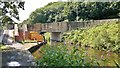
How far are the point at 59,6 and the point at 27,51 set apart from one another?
769mm

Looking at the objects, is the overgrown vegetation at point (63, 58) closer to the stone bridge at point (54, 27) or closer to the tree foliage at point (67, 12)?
the stone bridge at point (54, 27)

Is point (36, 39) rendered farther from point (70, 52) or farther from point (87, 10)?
point (87, 10)

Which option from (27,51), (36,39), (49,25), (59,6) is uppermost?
(59,6)

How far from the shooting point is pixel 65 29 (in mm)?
2014

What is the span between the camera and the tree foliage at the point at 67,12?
5.00 feet

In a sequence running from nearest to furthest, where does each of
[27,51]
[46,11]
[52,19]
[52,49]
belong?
[46,11]
[52,19]
[52,49]
[27,51]

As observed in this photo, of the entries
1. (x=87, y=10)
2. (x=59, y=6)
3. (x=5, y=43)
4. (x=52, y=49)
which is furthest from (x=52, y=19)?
(x=5, y=43)

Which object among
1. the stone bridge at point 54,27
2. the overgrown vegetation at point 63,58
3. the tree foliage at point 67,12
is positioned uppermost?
the tree foliage at point 67,12

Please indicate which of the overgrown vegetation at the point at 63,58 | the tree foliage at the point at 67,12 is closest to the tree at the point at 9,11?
the tree foliage at the point at 67,12

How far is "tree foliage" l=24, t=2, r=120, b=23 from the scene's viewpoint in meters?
1.52

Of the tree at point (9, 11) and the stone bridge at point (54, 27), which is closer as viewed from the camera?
the tree at point (9, 11)

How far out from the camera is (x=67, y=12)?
5.29 ft

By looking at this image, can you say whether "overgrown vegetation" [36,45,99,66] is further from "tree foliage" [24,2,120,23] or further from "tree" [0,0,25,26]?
"tree" [0,0,25,26]

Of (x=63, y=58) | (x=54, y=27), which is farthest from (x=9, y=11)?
(x=63, y=58)
